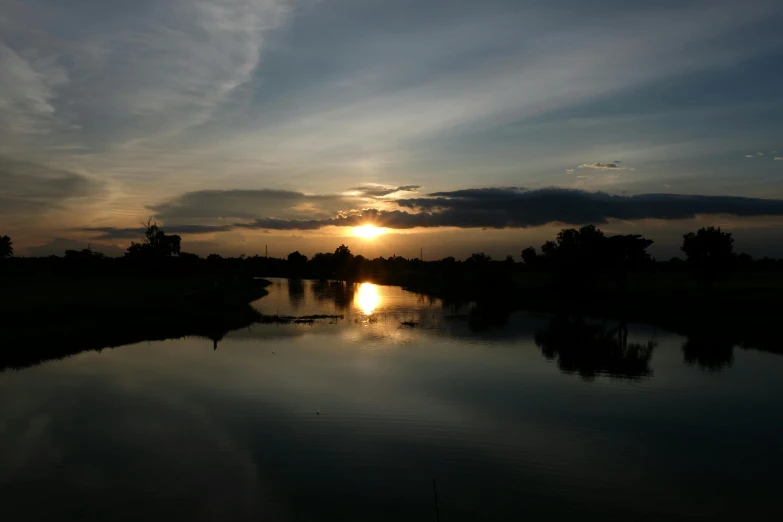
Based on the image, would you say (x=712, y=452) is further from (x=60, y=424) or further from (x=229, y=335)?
(x=229, y=335)

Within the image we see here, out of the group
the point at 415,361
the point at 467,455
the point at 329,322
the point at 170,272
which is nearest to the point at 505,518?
the point at 467,455

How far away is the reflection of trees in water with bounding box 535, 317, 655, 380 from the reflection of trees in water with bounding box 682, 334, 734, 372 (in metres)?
2.46

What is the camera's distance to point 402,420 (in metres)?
21.5

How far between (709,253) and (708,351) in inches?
1226

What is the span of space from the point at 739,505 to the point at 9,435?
23.3 m

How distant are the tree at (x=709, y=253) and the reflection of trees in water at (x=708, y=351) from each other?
23.3 m

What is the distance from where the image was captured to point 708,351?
1470 inches

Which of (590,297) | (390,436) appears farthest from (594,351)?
(590,297)

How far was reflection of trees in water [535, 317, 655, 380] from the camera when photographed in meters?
31.5

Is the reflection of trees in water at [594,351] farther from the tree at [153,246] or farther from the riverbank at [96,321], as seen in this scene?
the tree at [153,246]

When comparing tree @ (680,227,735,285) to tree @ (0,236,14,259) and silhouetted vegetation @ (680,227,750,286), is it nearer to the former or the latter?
silhouetted vegetation @ (680,227,750,286)

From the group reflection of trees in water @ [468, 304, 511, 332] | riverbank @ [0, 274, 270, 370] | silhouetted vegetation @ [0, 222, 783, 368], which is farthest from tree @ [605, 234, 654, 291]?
riverbank @ [0, 274, 270, 370]

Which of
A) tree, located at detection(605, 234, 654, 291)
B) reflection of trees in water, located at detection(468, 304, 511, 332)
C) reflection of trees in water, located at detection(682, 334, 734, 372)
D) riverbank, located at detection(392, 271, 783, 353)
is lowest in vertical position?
Answer: reflection of trees in water, located at detection(682, 334, 734, 372)

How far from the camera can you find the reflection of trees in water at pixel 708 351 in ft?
109
